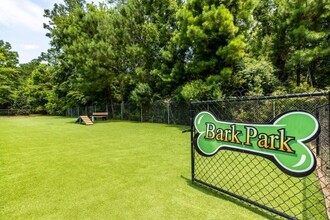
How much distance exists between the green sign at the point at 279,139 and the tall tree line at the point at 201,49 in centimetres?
719

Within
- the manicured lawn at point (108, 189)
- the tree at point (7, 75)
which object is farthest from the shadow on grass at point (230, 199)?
the tree at point (7, 75)

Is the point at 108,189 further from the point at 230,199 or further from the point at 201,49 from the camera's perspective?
the point at 201,49

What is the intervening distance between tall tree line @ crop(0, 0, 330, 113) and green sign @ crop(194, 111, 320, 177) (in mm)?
7187

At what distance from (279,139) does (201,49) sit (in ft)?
29.3

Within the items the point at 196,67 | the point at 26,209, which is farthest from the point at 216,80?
the point at 26,209

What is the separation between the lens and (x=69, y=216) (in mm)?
2143

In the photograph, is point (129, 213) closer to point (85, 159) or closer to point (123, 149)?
point (85, 159)

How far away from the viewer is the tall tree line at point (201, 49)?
31.1 feet

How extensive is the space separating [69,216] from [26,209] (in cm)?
56

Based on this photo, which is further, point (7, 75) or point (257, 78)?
point (7, 75)

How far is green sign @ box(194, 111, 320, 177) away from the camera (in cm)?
→ 160

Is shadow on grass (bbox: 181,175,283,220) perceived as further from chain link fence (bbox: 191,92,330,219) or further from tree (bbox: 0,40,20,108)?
tree (bbox: 0,40,20,108)

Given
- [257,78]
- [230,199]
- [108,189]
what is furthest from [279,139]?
[257,78]

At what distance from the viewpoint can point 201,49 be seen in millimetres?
10109
